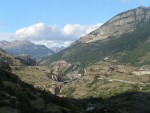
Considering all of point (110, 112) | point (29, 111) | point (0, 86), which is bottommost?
point (110, 112)

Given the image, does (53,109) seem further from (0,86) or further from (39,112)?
(0,86)

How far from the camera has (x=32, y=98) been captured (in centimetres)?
7119

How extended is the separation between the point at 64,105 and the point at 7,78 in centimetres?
1481

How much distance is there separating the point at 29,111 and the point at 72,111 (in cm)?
1776

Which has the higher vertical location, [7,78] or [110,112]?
[7,78]

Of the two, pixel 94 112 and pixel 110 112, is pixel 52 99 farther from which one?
pixel 110 112

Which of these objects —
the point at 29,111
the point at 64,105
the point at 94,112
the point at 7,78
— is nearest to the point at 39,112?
the point at 29,111

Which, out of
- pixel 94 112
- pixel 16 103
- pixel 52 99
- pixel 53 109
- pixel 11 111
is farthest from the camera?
pixel 94 112

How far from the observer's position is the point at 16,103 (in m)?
57.4

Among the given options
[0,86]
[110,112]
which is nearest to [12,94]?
[0,86]

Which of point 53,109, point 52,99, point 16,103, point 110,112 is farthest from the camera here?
point 110,112

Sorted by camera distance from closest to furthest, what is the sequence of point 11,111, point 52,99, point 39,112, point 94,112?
point 11,111
point 39,112
point 52,99
point 94,112

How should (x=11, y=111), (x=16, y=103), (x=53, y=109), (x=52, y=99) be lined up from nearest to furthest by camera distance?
(x=11, y=111) → (x=16, y=103) → (x=53, y=109) → (x=52, y=99)

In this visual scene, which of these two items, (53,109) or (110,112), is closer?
(53,109)
